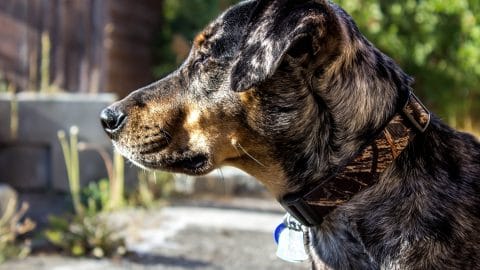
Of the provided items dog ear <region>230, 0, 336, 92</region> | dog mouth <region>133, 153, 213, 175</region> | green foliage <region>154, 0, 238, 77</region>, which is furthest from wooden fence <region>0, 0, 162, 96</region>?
dog ear <region>230, 0, 336, 92</region>

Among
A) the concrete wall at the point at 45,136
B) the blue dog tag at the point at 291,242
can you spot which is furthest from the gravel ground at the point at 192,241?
the blue dog tag at the point at 291,242

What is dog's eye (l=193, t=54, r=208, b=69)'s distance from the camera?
2.57m

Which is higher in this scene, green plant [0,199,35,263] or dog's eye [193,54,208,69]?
dog's eye [193,54,208,69]

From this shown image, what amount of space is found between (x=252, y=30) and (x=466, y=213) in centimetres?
98

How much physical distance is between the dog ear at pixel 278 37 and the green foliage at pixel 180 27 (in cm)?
672

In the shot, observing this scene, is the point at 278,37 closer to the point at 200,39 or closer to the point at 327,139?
the point at 327,139

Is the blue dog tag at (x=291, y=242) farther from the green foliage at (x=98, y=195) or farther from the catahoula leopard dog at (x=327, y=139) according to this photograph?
the green foliage at (x=98, y=195)

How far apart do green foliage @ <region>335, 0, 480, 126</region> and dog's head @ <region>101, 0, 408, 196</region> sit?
212 inches

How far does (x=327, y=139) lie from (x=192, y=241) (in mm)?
2798

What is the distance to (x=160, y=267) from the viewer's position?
13.5ft

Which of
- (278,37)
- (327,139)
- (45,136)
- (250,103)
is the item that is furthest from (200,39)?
(45,136)

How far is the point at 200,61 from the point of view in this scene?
8.48ft

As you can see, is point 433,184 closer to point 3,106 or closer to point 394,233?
point 394,233

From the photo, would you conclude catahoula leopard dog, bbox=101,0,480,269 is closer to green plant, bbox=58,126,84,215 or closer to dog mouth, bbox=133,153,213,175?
dog mouth, bbox=133,153,213,175
